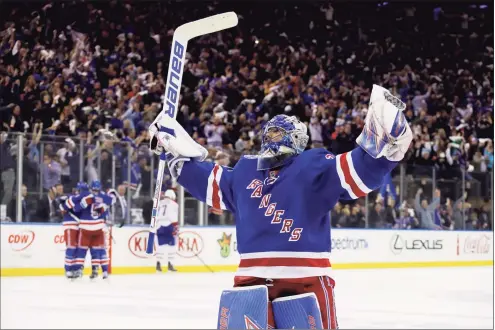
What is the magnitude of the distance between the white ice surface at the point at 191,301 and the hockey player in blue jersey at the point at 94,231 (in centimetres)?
26

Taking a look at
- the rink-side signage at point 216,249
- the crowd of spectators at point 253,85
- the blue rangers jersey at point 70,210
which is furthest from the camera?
the crowd of spectators at point 253,85

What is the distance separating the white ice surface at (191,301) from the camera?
277 inches

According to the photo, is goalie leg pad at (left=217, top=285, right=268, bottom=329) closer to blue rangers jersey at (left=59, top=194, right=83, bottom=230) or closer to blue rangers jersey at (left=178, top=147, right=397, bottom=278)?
blue rangers jersey at (left=178, top=147, right=397, bottom=278)

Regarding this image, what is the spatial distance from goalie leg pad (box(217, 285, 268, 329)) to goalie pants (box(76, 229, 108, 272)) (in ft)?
27.3

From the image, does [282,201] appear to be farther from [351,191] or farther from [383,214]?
[383,214]

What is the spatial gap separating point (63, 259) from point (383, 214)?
535cm

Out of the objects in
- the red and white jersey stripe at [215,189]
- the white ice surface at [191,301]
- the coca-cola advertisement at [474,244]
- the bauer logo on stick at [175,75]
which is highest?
the bauer logo on stick at [175,75]

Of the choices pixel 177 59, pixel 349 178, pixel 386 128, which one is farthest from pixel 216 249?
pixel 386 128

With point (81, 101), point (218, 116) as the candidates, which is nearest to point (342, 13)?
point (218, 116)

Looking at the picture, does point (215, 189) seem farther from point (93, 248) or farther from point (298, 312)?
point (93, 248)

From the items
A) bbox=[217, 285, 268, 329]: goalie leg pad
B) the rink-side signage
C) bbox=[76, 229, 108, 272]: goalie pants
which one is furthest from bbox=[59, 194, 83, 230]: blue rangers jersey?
bbox=[217, 285, 268, 329]: goalie leg pad

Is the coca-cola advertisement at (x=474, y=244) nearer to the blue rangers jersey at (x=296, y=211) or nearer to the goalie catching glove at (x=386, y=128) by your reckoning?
the blue rangers jersey at (x=296, y=211)

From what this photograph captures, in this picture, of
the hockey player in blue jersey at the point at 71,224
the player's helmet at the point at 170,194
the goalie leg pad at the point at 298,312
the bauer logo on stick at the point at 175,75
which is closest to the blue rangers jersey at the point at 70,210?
the hockey player in blue jersey at the point at 71,224

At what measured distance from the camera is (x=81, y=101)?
551 inches
